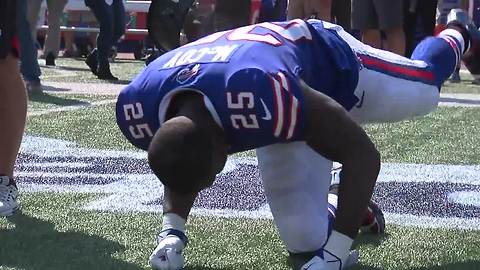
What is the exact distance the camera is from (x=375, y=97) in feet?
9.70

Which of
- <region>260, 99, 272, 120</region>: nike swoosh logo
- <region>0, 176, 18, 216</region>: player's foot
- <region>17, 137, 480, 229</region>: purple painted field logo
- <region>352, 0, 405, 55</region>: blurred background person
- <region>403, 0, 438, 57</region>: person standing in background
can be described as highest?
<region>260, 99, 272, 120</region>: nike swoosh logo

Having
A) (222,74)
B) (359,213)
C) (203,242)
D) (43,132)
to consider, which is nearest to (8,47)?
(203,242)

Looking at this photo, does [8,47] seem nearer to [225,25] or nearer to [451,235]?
[451,235]

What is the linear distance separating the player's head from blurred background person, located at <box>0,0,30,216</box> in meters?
1.17

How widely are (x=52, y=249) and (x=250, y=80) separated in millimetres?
867

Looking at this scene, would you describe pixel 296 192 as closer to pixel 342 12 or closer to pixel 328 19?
pixel 328 19

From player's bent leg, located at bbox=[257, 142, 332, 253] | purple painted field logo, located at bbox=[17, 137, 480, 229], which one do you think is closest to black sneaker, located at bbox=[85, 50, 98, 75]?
purple painted field logo, located at bbox=[17, 137, 480, 229]

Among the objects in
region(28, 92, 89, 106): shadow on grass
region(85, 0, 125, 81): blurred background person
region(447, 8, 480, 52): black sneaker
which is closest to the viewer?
region(447, 8, 480, 52): black sneaker

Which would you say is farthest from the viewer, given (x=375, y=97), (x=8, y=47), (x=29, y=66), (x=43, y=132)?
(x=29, y=66)

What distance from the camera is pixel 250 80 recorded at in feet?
7.98

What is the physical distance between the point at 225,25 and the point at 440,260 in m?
4.70

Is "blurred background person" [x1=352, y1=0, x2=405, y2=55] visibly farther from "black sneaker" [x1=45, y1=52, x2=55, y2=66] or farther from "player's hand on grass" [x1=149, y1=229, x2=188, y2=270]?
"black sneaker" [x1=45, y1=52, x2=55, y2=66]

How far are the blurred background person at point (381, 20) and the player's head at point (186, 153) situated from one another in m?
4.54

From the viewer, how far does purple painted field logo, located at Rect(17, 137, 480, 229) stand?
3512 mm
